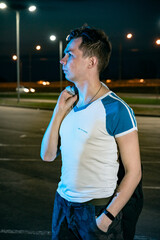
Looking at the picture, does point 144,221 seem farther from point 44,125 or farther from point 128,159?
point 44,125

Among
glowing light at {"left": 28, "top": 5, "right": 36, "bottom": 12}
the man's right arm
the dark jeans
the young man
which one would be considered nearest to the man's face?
the young man

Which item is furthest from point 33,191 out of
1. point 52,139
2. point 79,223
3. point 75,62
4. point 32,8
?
point 32,8

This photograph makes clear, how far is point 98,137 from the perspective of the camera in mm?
2256

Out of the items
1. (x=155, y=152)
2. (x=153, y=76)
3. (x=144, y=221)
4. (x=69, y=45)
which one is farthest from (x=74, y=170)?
(x=153, y=76)

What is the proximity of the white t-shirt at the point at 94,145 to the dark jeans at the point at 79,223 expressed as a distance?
60mm

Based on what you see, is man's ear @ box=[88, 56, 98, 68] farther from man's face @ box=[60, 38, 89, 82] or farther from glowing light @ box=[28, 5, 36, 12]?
glowing light @ box=[28, 5, 36, 12]

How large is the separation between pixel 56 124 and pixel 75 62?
1.42 ft

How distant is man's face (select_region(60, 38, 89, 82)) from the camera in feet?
7.86

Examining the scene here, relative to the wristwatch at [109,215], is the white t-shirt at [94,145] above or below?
above

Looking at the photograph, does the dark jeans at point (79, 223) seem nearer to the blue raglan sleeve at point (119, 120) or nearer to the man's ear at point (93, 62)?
the blue raglan sleeve at point (119, 120)

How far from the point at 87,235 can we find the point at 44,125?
1482 centimetres

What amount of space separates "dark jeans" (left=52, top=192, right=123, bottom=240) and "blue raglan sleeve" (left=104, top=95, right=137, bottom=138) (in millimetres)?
469

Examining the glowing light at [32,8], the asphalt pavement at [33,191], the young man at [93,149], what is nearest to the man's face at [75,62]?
the young man at [93,149]

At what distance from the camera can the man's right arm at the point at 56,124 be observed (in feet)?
8.39
